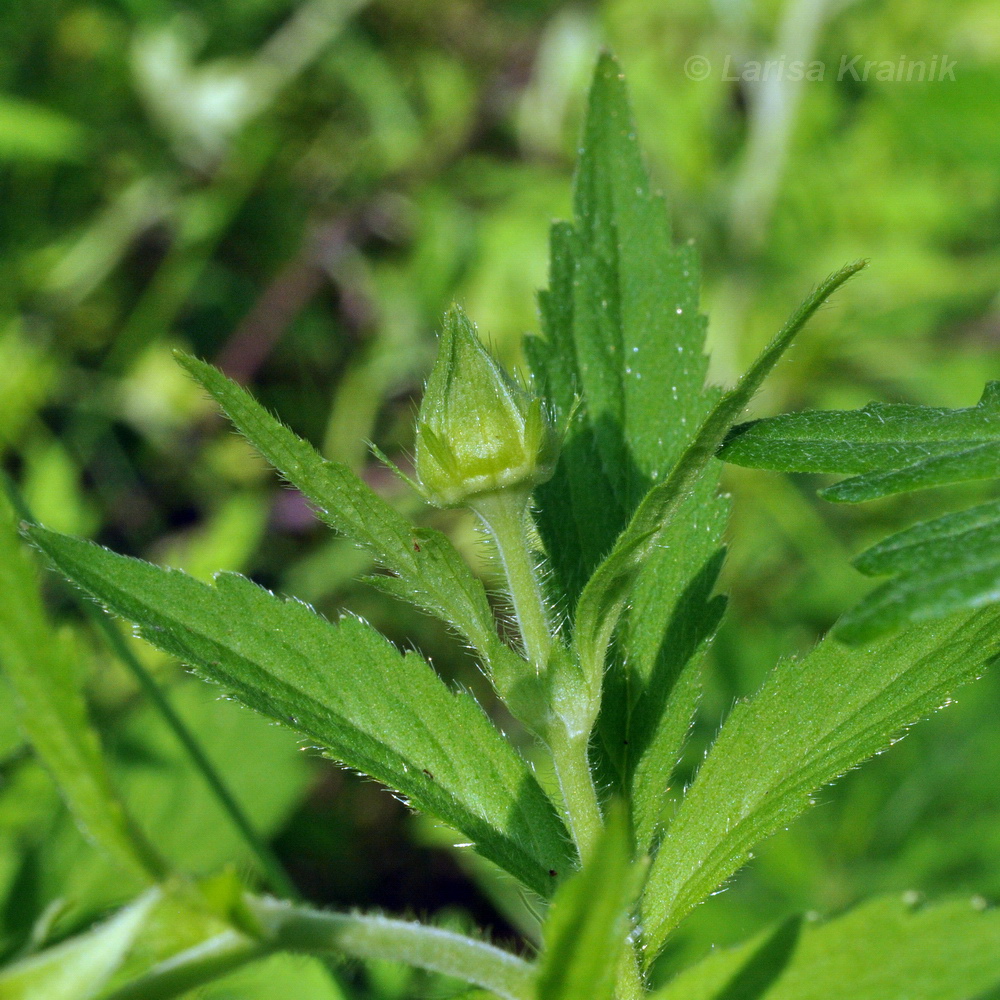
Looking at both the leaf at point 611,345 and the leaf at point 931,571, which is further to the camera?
the leaf at point 611,345

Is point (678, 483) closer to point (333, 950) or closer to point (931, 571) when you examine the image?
point (931, 571)

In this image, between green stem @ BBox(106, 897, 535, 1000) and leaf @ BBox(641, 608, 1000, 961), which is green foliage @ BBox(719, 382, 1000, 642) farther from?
green stem @ BBox(106, 897, 535, 1000)

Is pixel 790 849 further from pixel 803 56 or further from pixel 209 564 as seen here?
pixel 803 56

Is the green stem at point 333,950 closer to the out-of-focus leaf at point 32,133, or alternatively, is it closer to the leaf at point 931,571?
the leaf at point 931,571

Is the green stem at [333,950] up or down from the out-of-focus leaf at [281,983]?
up

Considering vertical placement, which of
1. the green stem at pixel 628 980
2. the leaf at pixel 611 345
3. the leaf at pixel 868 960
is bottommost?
the green stem at pixel 628 980

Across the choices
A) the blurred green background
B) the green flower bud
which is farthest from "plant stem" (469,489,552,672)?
the blurred green background

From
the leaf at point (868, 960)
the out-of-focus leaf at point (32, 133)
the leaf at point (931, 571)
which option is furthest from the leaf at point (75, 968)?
the out-of-focus leaf at point (32, 133)
